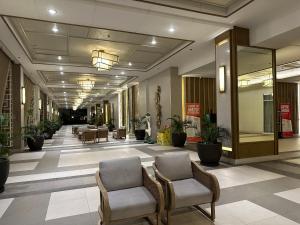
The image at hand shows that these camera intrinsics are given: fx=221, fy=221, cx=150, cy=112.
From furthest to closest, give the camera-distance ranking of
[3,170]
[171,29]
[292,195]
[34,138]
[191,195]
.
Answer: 1. [34,138]
2. [171,29]
3. [3,170]
4. [292,195]
5. [191,195]

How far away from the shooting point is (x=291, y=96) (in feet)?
41.7

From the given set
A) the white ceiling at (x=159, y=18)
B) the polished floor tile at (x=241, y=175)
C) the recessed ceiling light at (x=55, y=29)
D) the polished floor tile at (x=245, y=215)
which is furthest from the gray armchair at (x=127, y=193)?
the recessed ceiling light at (x=55, y=29)

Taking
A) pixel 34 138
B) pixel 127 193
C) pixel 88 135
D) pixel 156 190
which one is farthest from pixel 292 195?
pixel 88 135

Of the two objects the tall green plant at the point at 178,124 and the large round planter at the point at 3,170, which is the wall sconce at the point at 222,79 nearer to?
the tall green plant at the point at 178,124

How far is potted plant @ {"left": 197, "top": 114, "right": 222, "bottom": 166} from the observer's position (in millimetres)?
5609

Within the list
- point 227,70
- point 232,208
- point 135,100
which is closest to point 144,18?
point 227,70

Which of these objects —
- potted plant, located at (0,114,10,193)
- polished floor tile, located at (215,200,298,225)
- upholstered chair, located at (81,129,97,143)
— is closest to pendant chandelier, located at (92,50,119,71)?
potted plant, located at (0,114,10,193)

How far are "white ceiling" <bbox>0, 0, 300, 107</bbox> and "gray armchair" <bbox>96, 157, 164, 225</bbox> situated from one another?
327 centimetres

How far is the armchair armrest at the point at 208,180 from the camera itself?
278 cm

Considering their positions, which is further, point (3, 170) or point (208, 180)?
point (3, 170)

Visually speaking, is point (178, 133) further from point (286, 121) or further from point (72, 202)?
point (286, 121)

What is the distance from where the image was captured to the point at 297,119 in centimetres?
1281

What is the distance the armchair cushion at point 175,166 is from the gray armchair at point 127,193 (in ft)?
0.96

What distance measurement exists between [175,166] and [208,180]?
479 mm
